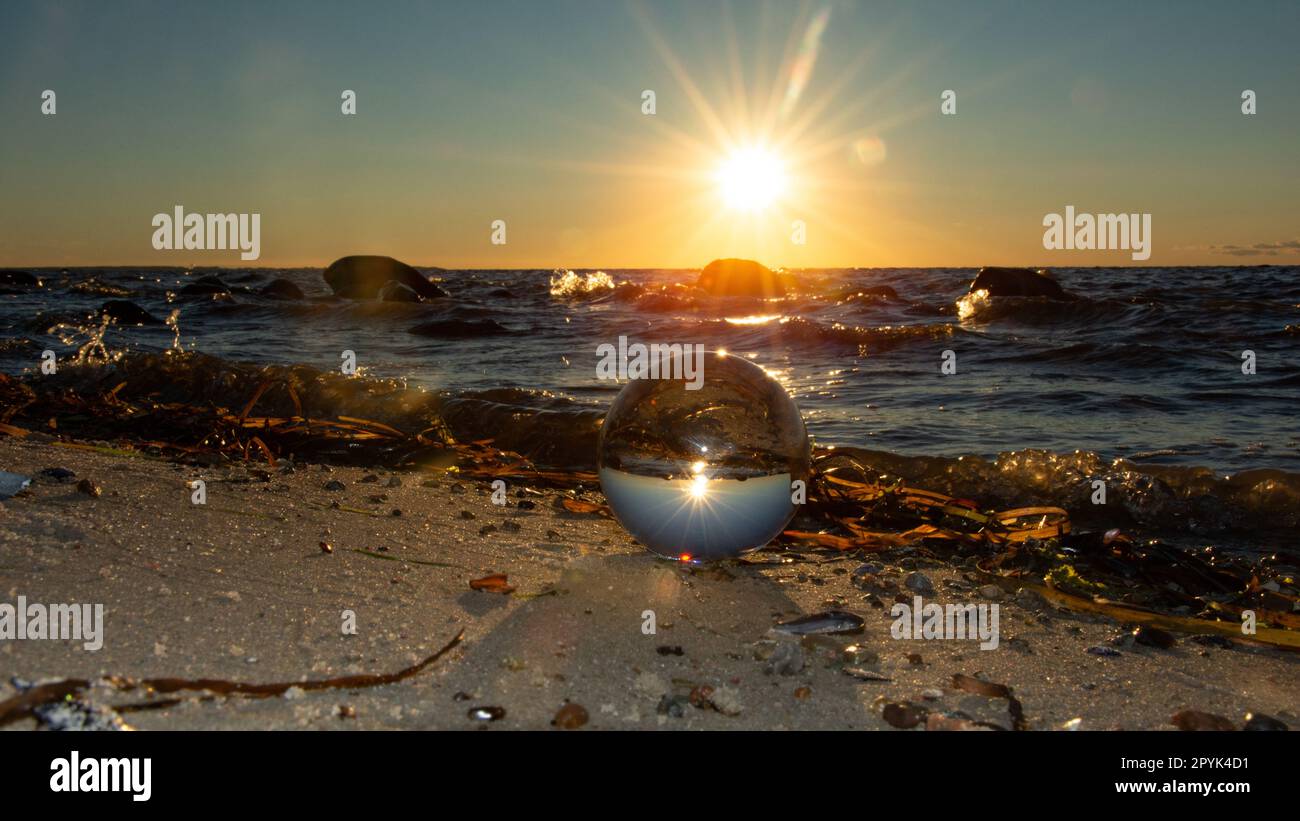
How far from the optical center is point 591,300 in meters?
27.4

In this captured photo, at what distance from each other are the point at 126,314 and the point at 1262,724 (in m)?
20.5

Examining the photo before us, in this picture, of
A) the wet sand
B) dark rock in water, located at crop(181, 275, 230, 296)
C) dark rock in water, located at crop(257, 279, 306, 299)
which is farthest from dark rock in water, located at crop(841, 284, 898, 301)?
the wet sand

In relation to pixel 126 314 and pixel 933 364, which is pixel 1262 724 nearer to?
pixel 933 364

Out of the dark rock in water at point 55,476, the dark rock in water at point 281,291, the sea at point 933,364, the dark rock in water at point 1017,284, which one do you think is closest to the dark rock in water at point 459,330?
the sea at point 933,364

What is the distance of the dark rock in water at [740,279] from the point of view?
89.8ft

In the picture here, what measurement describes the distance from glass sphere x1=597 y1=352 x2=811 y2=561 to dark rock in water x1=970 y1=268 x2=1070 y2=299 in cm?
2000

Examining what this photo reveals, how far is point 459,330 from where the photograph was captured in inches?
655

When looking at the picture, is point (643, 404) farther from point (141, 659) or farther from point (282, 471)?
point (282, 471)

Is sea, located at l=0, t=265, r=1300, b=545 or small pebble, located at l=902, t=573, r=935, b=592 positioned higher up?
sea, located at l=0, t=265, r=1300, b=545

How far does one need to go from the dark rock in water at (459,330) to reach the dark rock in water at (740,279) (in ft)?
37.8

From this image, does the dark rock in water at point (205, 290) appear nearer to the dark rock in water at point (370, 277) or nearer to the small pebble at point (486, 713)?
the dark rock in water at point (370, 277)

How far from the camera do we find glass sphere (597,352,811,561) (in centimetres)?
329

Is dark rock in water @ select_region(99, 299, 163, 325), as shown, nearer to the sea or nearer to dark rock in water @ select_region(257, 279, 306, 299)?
the sea

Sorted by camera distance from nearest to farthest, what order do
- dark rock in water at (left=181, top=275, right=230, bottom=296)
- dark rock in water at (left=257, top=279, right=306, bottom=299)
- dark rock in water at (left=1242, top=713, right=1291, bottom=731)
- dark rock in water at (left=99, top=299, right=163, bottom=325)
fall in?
dark rock in water at (left=1242, top=713, right=1291, bottom=731), dark rock in water at (left=99, top=299, right=163, bottom=325), dark rock in water at (left=257, top=279, right=306, bottom=299), dark rock in water at (left=181, top=275, right=230, bottom=296)
